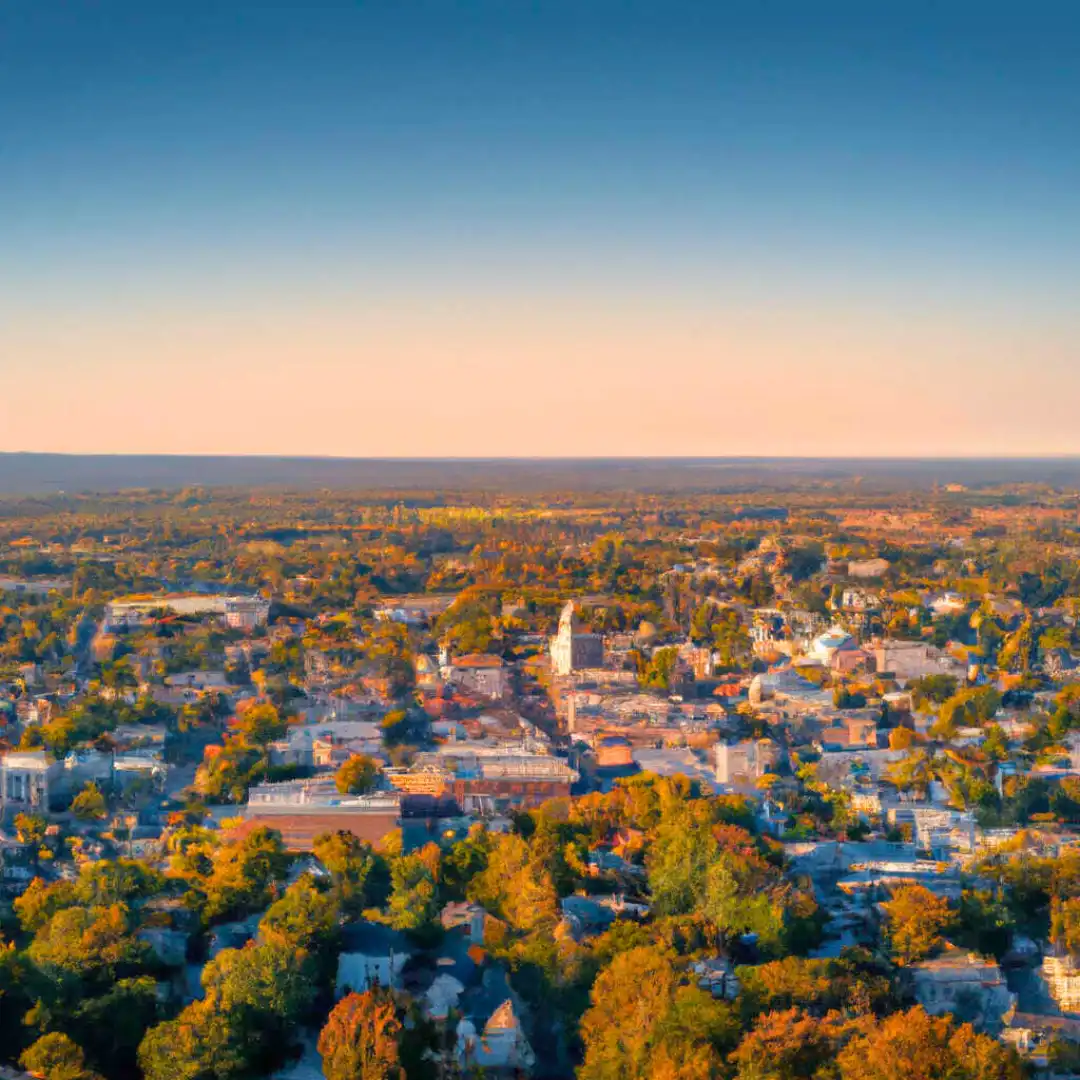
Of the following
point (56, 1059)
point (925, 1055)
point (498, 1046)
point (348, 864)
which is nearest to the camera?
point (925, 1055)

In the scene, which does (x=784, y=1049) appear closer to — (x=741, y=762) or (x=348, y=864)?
(x=348, y=864)

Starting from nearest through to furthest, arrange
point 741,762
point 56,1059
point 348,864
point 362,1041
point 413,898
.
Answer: point 362,1041
point 56,1059
point 413,898
point 348,864
point 741,762

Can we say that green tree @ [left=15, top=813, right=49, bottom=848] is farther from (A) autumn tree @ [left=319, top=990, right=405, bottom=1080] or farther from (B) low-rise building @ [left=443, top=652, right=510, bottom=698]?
(B) low-rise building @ [left=443, top=652, right=510, bottom=698]

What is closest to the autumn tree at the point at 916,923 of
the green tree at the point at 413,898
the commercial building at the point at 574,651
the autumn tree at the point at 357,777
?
the green tree at the point at 413,898

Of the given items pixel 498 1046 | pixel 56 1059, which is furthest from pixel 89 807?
pixel 498 1046

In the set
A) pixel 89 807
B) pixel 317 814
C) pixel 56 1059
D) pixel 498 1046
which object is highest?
pixel 317 814

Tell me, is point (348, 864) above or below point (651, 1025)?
above

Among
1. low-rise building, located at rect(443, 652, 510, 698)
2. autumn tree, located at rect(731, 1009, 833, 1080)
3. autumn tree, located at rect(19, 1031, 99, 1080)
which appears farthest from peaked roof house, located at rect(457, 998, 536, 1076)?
low-rise building, located at rect(443, 652, 510, 698)

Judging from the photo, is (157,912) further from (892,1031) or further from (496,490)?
(496,490)

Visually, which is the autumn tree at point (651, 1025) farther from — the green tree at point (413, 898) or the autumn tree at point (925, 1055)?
the green tree at point (413, 898)

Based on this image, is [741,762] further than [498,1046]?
Yes
